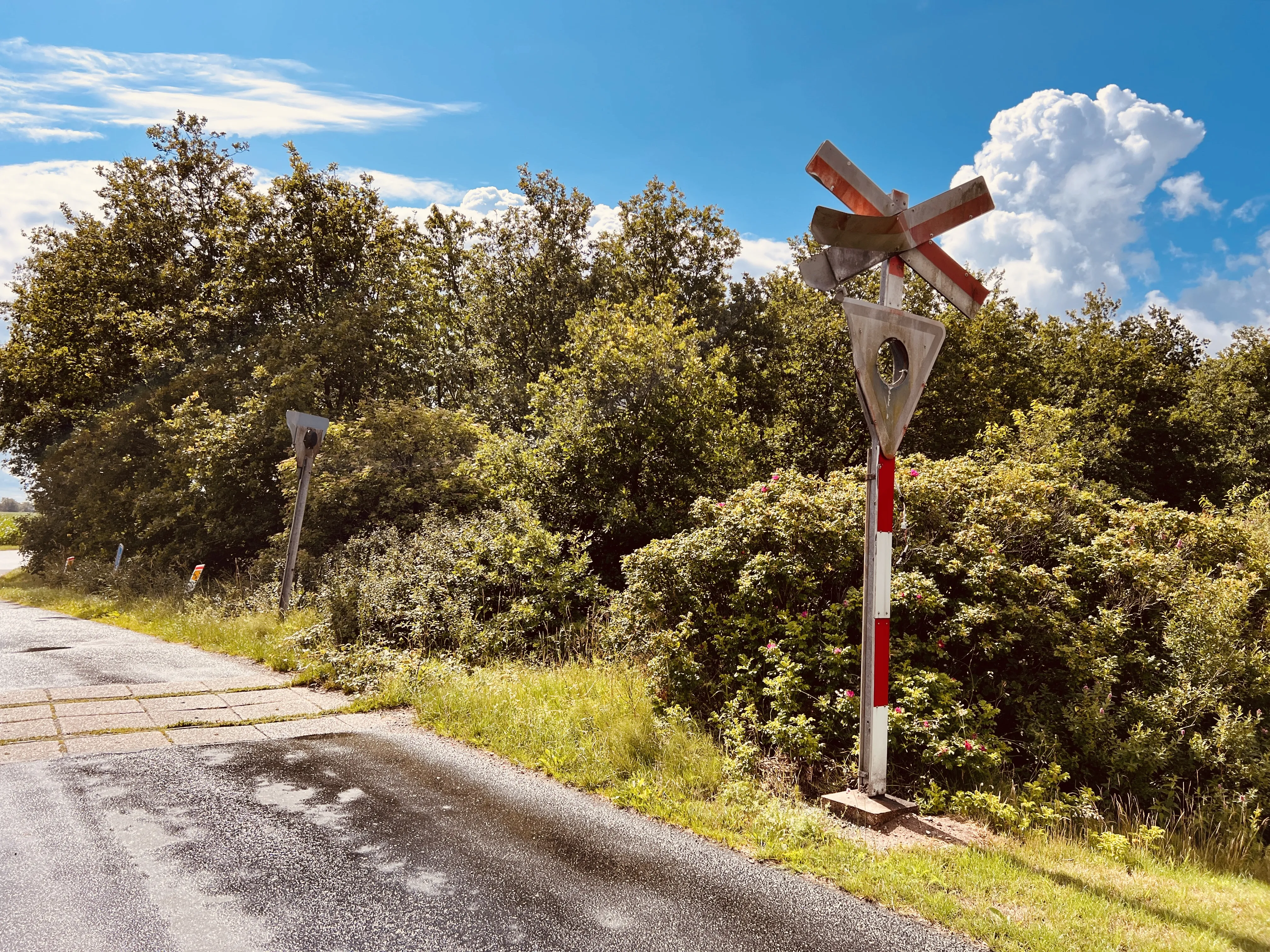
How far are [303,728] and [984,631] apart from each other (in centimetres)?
593

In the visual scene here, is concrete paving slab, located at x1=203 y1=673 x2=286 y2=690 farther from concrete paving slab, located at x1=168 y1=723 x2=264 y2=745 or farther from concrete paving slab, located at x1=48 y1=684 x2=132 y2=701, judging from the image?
concrete paving slab, located at x1=168 y1=723 x2=264 y2=745

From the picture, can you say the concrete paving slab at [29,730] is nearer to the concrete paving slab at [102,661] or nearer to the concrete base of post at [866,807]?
the concrete paving slab at [102,661]

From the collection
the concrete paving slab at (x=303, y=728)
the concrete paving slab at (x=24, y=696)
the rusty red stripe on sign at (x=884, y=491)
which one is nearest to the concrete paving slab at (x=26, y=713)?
the concrete paving slab at (x=24, y=696)

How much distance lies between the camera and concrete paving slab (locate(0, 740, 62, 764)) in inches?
221

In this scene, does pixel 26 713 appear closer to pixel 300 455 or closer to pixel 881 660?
pixel 300 455

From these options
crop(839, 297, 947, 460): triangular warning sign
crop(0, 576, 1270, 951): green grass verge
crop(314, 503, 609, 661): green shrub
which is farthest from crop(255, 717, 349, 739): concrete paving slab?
crop(839, 297, 947, 460): triangular warning sign

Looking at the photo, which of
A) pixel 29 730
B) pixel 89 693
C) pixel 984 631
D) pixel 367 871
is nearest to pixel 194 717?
pixel 29 730

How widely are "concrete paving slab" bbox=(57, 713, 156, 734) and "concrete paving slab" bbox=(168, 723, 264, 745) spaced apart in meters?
0.37

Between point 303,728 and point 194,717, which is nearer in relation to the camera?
point 303,728

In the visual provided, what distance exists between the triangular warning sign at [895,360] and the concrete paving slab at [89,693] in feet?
25.0

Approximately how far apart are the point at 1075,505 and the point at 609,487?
24.3 feet

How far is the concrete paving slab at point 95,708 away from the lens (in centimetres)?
690

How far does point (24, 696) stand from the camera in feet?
24.4

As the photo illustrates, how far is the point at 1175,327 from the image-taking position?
124 feet
